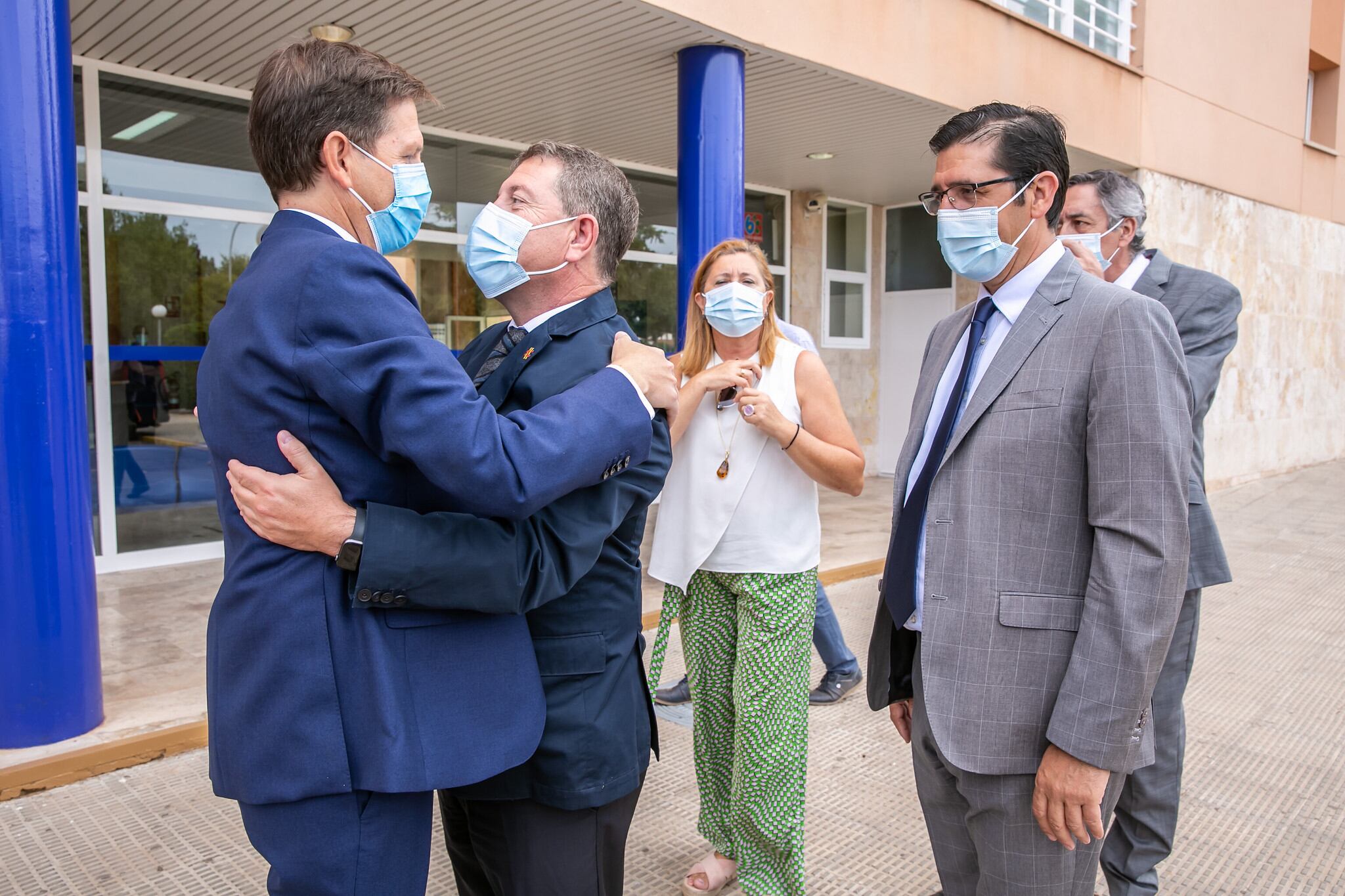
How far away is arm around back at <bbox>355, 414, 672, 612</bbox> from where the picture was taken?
1332 mm

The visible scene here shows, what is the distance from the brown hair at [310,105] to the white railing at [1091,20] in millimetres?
8107

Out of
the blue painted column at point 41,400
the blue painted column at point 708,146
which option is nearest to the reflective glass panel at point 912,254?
the blue painted column at point 708,146

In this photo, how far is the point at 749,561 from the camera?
2824 mm

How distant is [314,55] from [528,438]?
687mm

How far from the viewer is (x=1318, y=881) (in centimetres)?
295

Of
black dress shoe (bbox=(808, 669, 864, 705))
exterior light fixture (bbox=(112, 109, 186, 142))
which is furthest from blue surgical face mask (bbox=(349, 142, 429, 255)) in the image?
exterior light fixture (bbox=(112, 109, 186, 142))

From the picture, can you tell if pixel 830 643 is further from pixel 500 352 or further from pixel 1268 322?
pixel 1268 322

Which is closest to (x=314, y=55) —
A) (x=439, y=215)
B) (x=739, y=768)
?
(x=739, y=768)

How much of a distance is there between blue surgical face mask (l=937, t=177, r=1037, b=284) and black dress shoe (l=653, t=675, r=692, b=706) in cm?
290

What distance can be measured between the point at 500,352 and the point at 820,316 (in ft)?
32.2

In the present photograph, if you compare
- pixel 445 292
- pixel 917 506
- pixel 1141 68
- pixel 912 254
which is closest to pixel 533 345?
pixel 917 506

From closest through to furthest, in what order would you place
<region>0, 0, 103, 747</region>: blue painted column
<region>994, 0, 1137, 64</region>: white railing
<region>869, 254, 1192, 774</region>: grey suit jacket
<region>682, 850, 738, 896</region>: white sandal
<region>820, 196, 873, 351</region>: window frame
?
<region>869, 254, 1192, 774</region>: grey suit jacket → <region>682, 850, 738, 896</region>: white sandal → <region>0, 0, 103, 747</region>: blue painted column → <region>994, 0, 1137, 64</region>: white railing → <region>820, 196, 873, 351</region>: window frame

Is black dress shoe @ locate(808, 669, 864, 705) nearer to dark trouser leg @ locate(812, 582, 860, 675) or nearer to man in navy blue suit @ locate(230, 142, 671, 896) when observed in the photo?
dark trouser leg @ locate(812, 582, 860, 675)

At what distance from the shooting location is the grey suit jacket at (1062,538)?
154cm
